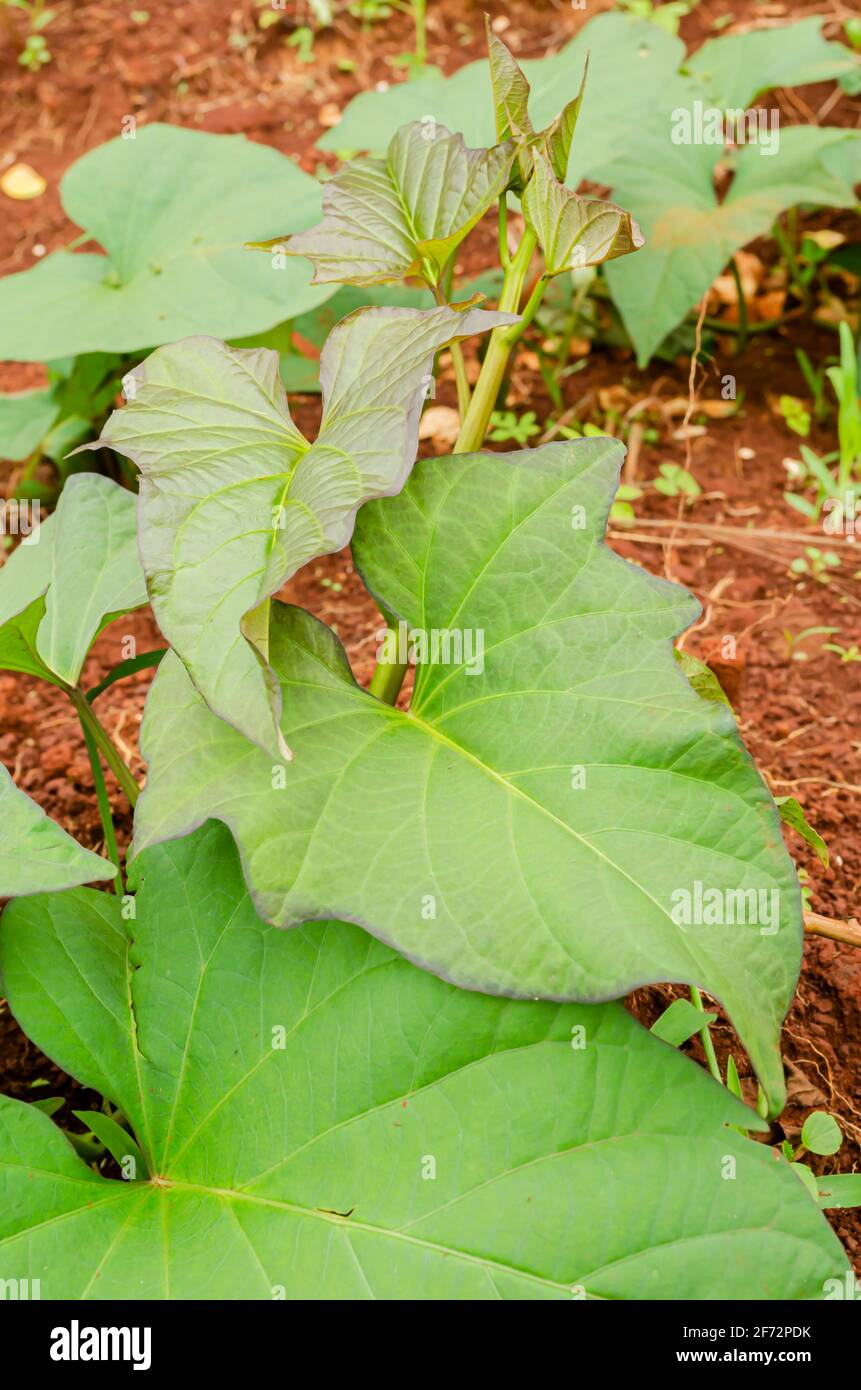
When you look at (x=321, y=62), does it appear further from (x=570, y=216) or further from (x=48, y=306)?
(x=570, y=216)

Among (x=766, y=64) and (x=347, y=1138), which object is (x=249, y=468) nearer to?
(x=347, y=1138)

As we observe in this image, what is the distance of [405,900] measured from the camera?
3.05 ft

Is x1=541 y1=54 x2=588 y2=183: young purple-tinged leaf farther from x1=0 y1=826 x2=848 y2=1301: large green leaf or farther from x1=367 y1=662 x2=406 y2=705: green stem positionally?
x1=0 y1=826 x2=848 y2=1301: large green leaf

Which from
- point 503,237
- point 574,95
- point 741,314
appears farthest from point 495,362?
point 741,314

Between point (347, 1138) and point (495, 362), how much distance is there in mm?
762

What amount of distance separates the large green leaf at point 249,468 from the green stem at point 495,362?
0.52 ft

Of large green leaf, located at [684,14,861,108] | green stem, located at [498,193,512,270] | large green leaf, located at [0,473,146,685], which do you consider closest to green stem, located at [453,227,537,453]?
green stem, located at [498,193,512,270]

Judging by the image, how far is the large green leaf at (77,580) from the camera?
3.87 ft

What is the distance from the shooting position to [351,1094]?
3.24ft

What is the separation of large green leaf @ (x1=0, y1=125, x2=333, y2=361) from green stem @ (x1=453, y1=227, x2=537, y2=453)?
663mm

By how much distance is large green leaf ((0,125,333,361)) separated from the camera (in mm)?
1821

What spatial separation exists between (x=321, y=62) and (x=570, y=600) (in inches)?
105
